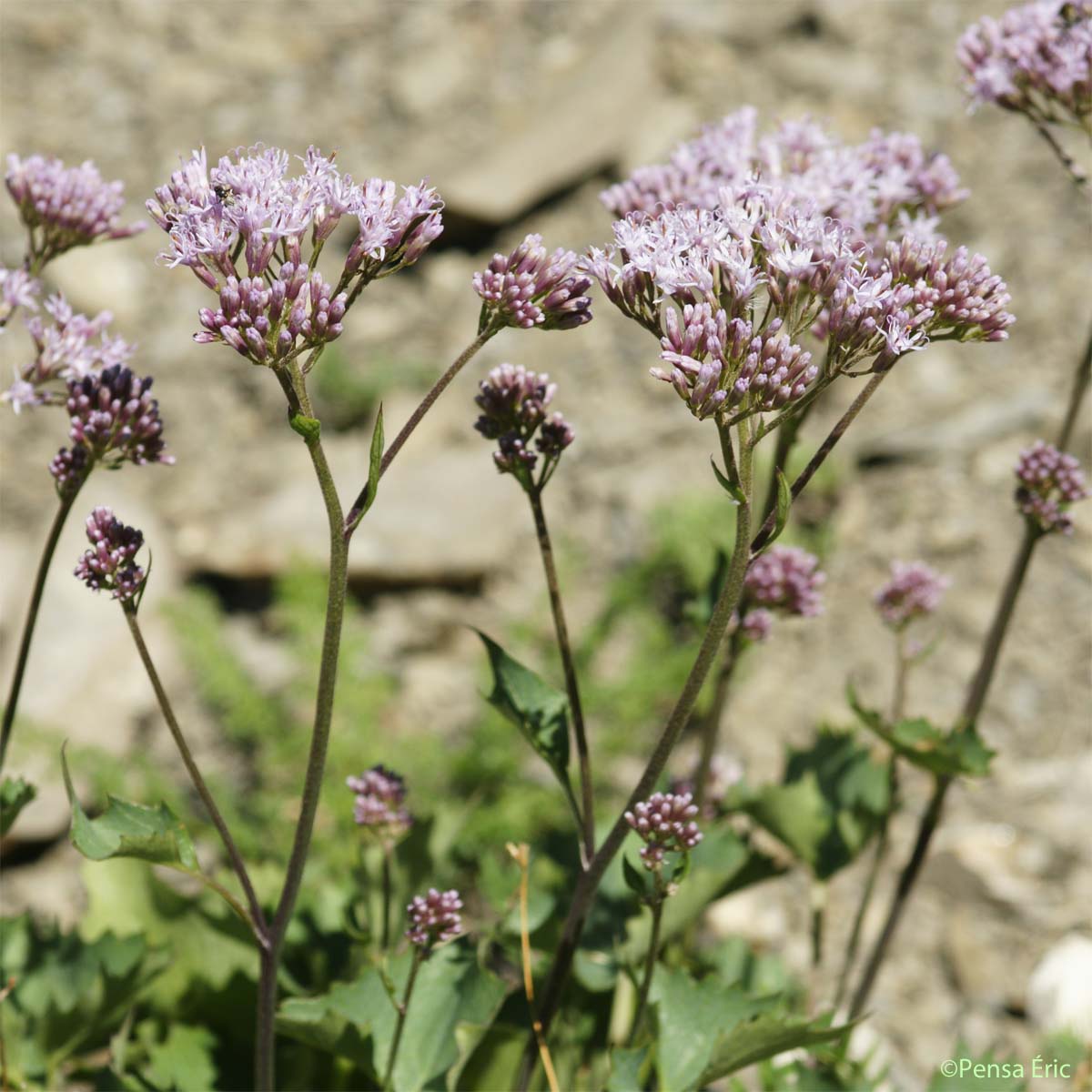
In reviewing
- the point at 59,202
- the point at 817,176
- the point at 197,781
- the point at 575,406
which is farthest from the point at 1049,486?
the point at 575,406

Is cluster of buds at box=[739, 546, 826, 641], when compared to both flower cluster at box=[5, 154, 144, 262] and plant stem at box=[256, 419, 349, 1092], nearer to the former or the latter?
plant stem at box=[256, 419, 349, 1092]

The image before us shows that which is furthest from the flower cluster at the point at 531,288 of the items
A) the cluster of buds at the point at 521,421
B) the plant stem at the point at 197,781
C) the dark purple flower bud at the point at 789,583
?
the dark purple flower bud at the point at 789,583

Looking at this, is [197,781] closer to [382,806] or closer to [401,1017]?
[382,806]

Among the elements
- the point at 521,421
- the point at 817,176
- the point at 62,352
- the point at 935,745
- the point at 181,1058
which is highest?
the point at 817,176

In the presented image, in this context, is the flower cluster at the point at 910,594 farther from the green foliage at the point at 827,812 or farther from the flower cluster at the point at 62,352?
the flower cluster at the point at 62,352

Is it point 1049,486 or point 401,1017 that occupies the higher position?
point 1049,486

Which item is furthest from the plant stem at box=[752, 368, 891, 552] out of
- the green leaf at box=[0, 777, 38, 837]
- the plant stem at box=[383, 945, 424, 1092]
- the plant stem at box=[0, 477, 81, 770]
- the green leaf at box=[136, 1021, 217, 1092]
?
the green leaf at box=[136, 1021, 217, 1092]
